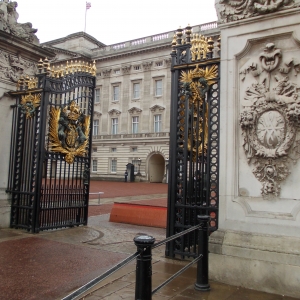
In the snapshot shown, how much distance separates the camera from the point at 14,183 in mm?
9664

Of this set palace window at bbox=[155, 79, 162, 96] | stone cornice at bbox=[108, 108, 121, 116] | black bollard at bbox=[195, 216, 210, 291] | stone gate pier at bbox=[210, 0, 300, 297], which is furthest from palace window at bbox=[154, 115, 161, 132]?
black bollard at bbox=[195, 216, 210, 291]

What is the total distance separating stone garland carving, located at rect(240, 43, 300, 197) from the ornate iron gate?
3.09 feet

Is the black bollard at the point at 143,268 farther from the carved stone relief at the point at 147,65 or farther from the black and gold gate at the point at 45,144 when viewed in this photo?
the carved stone relief at the point at 147,65

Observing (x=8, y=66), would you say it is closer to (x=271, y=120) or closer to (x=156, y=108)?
(x=271, y=120)

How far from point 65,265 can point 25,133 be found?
190 inches

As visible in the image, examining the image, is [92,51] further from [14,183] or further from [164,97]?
[14,183]

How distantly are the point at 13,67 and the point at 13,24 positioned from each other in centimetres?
119

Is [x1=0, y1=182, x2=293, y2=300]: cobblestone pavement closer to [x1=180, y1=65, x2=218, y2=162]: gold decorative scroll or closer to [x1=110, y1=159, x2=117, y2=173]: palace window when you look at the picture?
[x1=180, y1=65, x2=218, y2=162]: gold decorative scroll

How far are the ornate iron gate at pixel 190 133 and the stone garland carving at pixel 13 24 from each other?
512cm

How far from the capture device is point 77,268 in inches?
236

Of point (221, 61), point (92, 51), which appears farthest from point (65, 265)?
point (92, 51)

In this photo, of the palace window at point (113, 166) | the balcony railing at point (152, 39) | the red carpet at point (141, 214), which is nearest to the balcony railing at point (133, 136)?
the palace window at point (113, 166)

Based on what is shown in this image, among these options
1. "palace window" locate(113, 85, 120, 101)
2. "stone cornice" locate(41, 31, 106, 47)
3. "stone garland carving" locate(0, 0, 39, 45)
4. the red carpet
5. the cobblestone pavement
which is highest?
"stone cornice" locate(41, 31, 106, 47)

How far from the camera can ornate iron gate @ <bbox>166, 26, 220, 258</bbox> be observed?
6.50 meters
